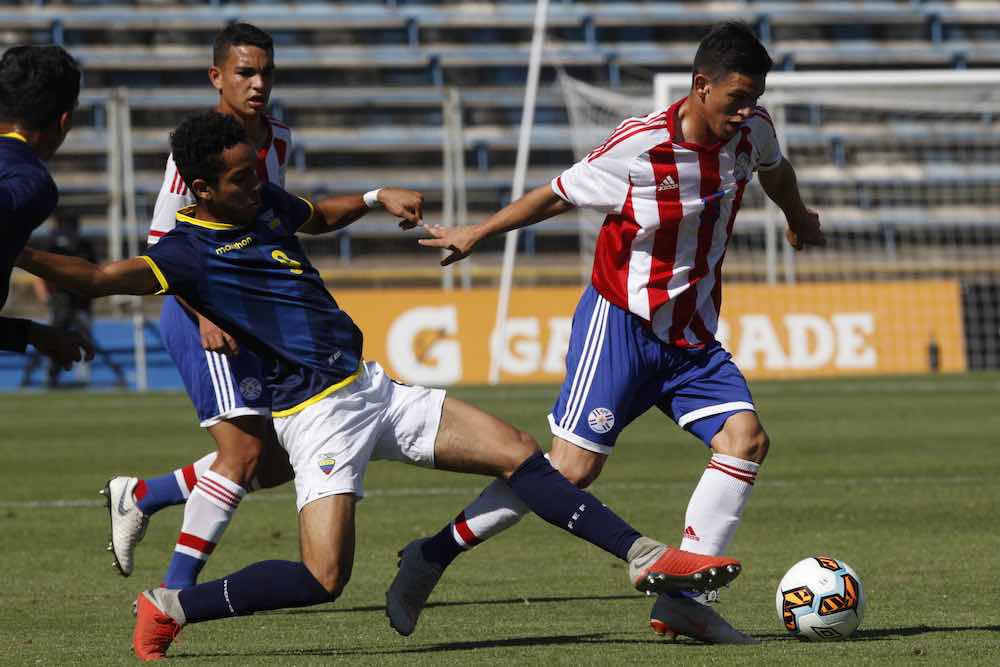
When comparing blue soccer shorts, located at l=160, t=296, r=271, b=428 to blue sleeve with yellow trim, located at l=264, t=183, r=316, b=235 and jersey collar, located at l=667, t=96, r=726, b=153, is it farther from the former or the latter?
jersey collar, located at l=667, t=96, r=726, b=153

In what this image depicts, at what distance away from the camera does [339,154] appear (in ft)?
93.1

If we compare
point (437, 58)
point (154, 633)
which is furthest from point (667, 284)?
point (437, 58)

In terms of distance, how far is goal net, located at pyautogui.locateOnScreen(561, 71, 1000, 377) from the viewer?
20328mm

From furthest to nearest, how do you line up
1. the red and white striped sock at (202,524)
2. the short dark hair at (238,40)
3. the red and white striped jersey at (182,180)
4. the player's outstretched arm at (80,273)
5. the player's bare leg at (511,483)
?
1. the short dark hair at (238,40)
2. the red and white striped jersey at (182,180)
3. the red and white striped sock at (202,524)
4. the player's bare leg at (511,483)
5. the player's outstretched arm at (80,273)

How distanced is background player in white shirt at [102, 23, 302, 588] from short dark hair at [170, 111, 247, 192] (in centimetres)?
57

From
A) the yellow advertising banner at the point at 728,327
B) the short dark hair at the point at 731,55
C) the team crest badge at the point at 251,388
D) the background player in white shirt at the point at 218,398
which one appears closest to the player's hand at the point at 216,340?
the background player in white shirt at the point at 218,398

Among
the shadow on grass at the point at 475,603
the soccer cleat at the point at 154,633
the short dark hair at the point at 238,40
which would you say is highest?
the short dark hair at the point at 238,40

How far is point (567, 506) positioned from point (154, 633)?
1.34 m

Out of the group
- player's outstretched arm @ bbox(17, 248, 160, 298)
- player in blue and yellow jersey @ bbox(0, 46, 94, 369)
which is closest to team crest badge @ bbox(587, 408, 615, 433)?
player's outstretched arm @ bbox(17, 248, 160, 298)

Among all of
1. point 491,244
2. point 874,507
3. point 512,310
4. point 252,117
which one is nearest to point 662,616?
point 252,117

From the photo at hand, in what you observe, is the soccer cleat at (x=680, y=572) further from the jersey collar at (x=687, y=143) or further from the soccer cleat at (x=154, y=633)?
the jersey collar at (x=687, y=143)

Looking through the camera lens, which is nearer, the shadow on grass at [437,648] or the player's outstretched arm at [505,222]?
the shadow on grass at [437,648]

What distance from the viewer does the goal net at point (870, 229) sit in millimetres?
20328

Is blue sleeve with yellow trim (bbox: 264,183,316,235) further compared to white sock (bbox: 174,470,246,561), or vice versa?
white sock (bbox: 174,470,246,561)
